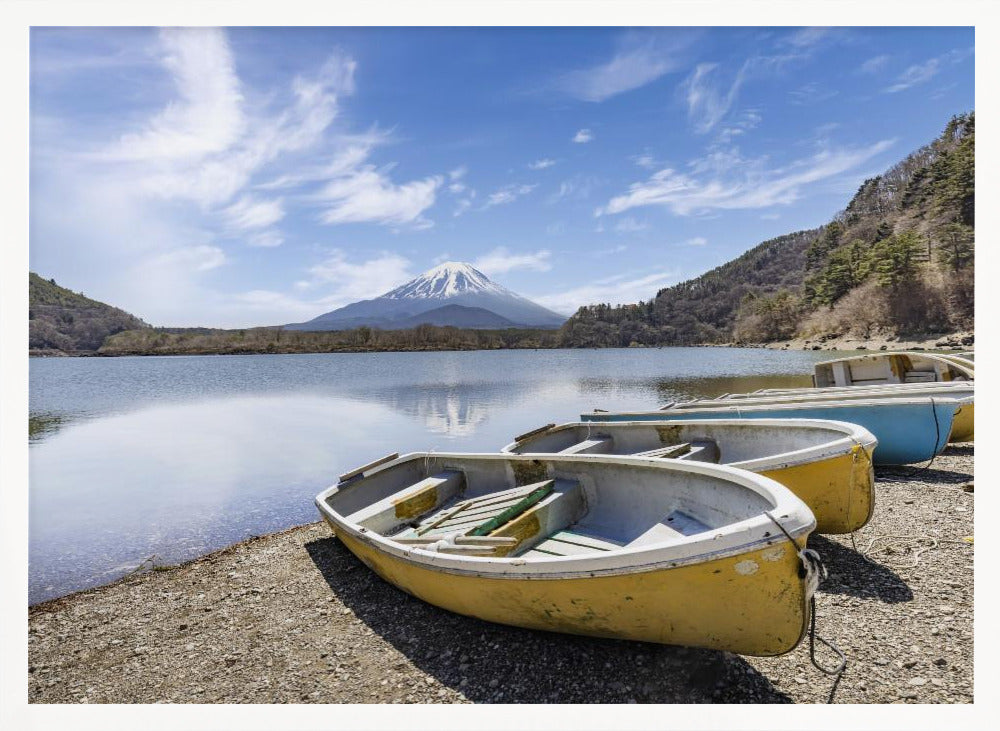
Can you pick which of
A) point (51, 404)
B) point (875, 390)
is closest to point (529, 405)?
point (875, 390)

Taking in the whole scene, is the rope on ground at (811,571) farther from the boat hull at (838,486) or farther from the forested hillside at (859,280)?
the forested hillside at (859,280)

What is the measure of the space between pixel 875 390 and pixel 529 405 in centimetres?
1297

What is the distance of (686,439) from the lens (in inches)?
251

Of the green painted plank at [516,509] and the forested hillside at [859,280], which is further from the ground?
the forested hillside at [859,280]

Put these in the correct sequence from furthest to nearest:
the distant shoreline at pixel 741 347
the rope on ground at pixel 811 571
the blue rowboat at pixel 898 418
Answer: the distant shoreline at pixel 741 347, the blue rowboat at pixel 898 418, the rope on ground at pixel 811 571

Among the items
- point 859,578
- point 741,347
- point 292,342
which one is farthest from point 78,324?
point 741,347

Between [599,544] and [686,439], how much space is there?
270cm

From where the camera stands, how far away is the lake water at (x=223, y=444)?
735 centimetres

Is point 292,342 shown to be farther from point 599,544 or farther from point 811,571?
point 811,571

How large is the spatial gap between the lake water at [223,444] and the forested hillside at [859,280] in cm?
959

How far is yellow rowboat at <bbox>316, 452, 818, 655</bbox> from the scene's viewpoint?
2.55m

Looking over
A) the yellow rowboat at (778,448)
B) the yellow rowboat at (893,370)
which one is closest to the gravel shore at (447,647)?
the yellow rowboat at (778,448)

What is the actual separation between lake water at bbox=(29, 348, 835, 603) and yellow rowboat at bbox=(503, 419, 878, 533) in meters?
4.38
